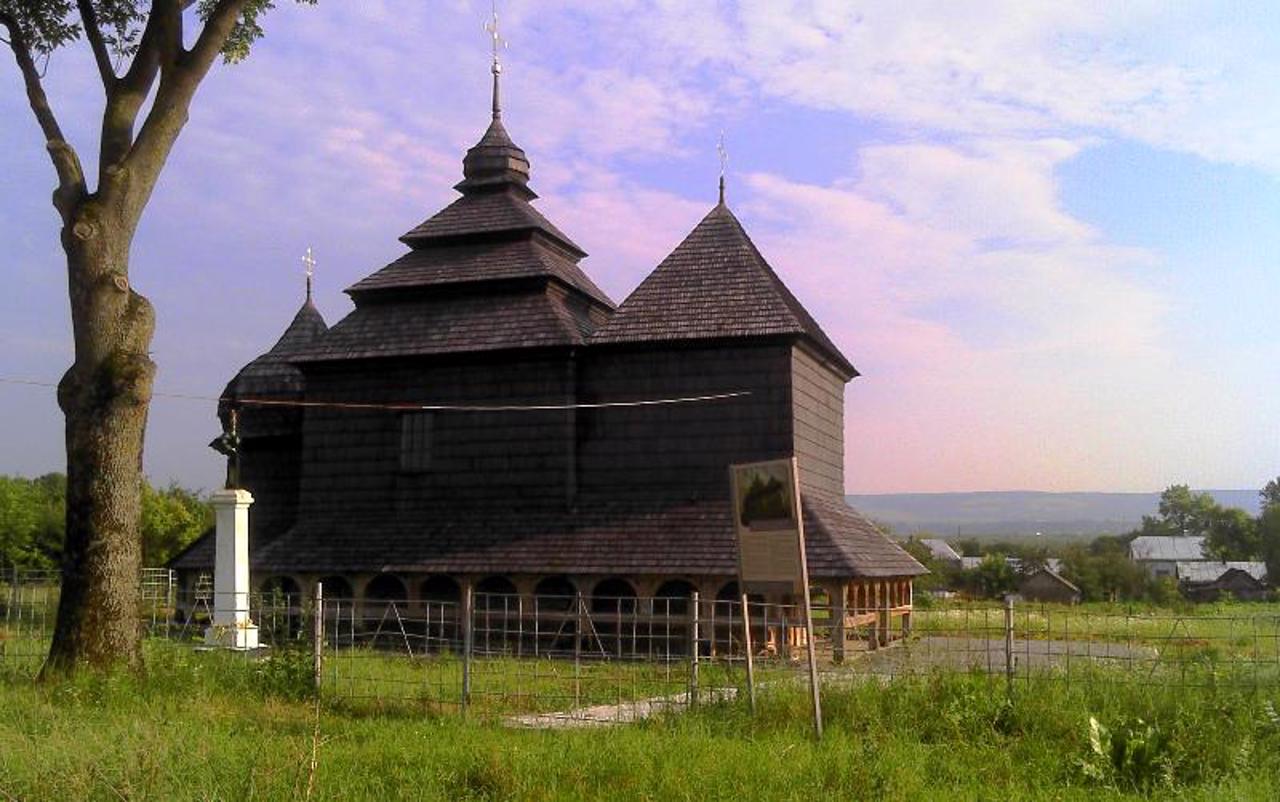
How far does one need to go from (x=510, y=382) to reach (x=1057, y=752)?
15.4m

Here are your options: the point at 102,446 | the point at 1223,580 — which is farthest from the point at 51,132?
the point at 1223,580

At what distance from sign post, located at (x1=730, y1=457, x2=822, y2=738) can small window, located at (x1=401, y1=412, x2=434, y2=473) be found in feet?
44.9

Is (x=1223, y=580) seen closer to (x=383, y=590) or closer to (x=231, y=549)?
(x=383, y=590)

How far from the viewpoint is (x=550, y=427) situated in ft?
74.3

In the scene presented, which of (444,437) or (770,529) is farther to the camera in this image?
(444,437)

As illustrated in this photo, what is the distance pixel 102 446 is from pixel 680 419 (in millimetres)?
11062

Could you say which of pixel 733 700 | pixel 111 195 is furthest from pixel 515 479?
pixel 733 700

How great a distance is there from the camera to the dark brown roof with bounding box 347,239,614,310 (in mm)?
24297

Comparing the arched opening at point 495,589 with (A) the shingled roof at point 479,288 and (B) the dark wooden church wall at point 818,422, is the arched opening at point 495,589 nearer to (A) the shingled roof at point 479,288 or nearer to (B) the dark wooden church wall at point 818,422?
(A) the shingled roof at point 479,288

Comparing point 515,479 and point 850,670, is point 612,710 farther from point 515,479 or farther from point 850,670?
point 515,479

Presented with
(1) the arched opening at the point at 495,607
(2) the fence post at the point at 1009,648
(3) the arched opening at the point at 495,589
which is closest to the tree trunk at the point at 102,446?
(2) the fence post at the point at 1009,648

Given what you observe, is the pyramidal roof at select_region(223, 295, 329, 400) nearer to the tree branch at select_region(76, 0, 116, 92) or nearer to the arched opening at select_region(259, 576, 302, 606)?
the arched opening at select_region(259, 576, 302, 606)

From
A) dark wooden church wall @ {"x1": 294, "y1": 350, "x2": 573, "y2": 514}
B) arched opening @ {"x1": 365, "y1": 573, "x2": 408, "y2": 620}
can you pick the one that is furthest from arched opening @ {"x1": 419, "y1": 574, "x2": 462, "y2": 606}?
dark wooden church wall @ {"x1": 294, "y1": 350, "x2": 573, "y2": 514}

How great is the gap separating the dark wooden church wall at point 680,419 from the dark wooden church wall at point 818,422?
50 cm
